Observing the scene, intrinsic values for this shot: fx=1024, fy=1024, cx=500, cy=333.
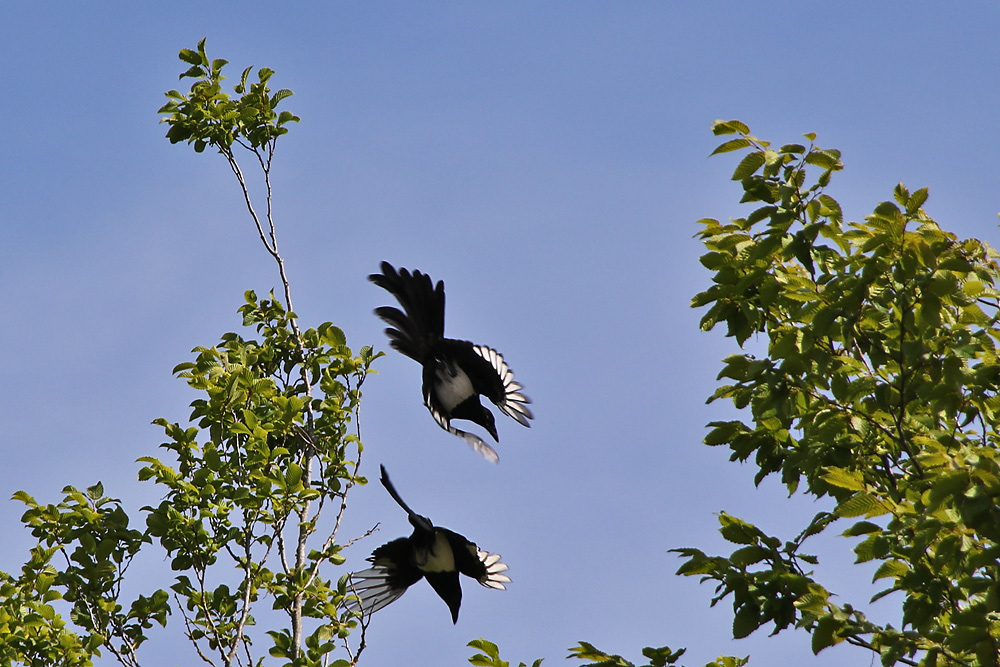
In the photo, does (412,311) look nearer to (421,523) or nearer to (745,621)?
(421,523)

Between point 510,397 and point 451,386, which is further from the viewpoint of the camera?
point 510,397

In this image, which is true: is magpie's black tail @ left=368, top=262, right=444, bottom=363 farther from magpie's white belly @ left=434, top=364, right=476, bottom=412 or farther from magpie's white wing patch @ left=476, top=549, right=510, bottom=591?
magpie's white wing patch @ left=476, top=549, right=510, bottom=591

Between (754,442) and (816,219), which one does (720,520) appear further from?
(816,219)

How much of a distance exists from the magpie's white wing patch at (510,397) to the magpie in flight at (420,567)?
976mm

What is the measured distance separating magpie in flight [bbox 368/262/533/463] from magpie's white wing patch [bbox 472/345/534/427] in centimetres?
5

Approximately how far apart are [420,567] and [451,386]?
1273 millimetres

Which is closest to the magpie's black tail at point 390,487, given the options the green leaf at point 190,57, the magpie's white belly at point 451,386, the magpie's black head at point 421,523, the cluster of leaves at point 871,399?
the magpie's black head at point 421,523

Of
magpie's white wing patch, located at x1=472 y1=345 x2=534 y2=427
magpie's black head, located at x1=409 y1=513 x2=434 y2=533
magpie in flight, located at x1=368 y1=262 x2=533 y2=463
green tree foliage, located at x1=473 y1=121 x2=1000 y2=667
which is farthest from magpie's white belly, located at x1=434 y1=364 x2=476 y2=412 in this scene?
green tree foliage, located at x1=473 y1=121 x2=1000 y2=667

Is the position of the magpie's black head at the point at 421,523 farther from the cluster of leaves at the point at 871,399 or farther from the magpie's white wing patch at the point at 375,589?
the cluster of leaves at the point at 871,399

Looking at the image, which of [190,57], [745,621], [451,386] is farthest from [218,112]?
[745,621]

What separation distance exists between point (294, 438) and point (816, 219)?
3.97m

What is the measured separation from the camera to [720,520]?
4879 millimetres

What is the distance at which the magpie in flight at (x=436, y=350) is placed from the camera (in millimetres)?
7043

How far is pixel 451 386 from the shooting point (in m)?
7.09
